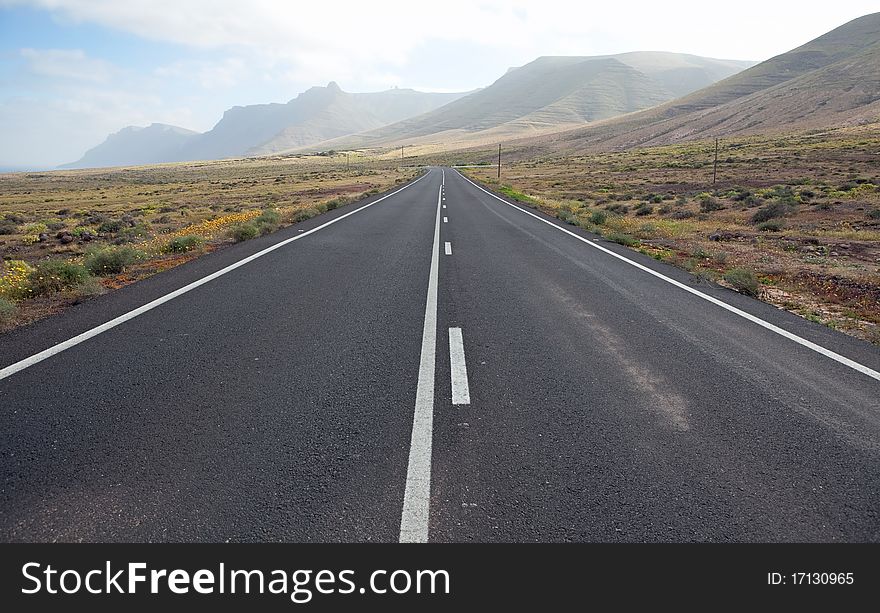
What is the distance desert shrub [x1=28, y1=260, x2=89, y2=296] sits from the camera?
787 centimetres

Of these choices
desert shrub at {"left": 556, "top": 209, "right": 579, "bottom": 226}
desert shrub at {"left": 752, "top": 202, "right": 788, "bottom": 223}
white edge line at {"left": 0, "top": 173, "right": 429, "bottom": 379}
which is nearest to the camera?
white edge line at {"left": 0, "top": 173, "right": 429, "bottom": 379}

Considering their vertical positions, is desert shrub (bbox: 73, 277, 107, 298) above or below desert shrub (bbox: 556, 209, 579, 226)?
below

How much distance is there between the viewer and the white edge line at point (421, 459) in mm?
2703

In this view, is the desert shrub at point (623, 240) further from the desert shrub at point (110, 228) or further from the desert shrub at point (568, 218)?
the desert shrub at point (110, 228)

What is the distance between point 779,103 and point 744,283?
139 meters

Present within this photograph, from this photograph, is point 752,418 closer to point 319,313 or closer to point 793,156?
point 319,313

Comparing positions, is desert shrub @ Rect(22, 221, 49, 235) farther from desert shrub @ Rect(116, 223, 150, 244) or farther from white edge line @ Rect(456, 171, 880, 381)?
white edge line @ Rect(456, 171, 880, 381)

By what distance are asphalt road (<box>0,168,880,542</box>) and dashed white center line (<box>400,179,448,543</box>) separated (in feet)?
0.06

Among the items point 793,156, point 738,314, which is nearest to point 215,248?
point 738,314

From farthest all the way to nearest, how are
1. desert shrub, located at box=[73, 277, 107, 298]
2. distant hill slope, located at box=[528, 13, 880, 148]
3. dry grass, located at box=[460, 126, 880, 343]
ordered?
distant hill slope, located at box=[528, 13, 880, 148] → dry grass, located at box=[460, 126, 880, 343] → desert shrub, located at box=[73, 277, 107, 298]

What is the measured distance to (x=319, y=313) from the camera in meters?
6.84

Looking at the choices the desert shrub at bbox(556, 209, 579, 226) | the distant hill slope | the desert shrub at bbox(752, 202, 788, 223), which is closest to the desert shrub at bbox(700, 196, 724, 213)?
the desert shrub at bbox(752, 202, 788, 223)

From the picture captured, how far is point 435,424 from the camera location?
3.81 meters

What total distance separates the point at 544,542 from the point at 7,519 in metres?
2.94
